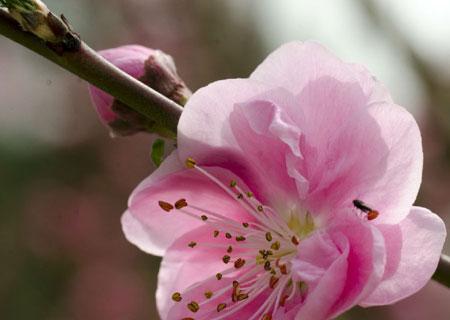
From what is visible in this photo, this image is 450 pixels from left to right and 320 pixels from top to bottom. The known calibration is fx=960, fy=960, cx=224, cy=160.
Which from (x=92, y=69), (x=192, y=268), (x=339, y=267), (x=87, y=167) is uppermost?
(x=92, y=69)

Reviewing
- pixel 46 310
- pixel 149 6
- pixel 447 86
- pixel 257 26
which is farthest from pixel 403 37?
pixel 46 310

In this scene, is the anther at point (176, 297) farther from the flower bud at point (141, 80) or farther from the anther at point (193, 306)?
the flower bud at point (141, 80)

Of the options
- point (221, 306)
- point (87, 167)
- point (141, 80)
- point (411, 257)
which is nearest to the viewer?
point (411, 257)

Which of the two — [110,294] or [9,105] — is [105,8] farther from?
[110,294]

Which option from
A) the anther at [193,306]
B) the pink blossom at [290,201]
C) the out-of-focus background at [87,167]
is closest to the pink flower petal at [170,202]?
the pink blossom at [290,201]

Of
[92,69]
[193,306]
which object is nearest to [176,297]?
[193,306]

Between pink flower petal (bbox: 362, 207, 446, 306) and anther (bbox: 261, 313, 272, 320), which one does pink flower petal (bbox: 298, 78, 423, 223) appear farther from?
anther (bbox: 261, 313, 272, 320)

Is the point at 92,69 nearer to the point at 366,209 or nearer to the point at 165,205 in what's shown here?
the point at 165,205
